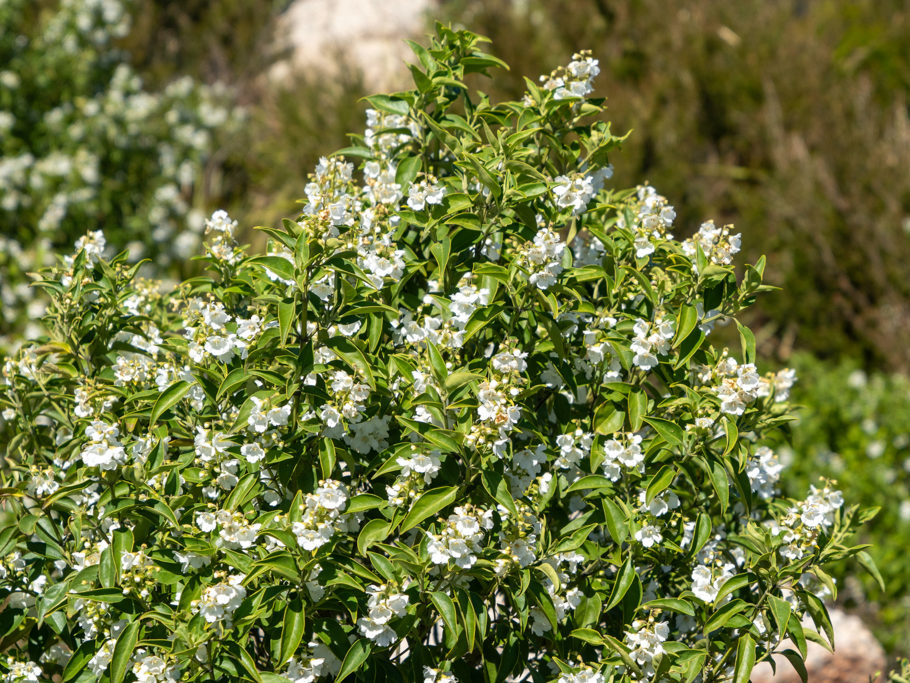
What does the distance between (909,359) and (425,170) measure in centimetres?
399

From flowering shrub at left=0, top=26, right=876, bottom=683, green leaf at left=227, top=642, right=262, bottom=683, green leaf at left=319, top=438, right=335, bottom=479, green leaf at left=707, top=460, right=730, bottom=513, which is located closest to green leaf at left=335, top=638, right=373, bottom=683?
flowering shrub at left=0, top=26, right=876, bottom=683

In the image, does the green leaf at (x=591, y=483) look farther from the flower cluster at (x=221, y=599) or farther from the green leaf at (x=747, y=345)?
the flower cluster at (x=221, y=599)

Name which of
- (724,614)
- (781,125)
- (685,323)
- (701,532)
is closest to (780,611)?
(724,614)

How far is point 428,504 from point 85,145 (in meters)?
4.96

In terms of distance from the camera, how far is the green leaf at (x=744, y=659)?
5.47ft

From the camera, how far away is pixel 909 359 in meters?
5.10

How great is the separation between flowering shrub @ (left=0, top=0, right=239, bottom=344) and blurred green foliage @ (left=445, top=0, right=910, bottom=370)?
2.46 m

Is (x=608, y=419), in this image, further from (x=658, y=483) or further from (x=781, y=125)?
(x=781, y=125)

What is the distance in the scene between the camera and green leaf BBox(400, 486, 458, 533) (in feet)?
5.28

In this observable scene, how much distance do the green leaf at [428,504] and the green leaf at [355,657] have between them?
0.77ft

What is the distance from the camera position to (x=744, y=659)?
1.68 metres

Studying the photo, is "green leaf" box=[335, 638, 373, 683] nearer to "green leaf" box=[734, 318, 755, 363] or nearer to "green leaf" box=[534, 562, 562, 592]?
"green leaf" box=[534, 562, 562, 592]

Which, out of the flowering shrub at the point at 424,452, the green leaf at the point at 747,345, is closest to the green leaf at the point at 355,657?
the flowering shrub at the point at 424,452

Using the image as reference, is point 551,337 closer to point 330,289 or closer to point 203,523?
point 330,289
